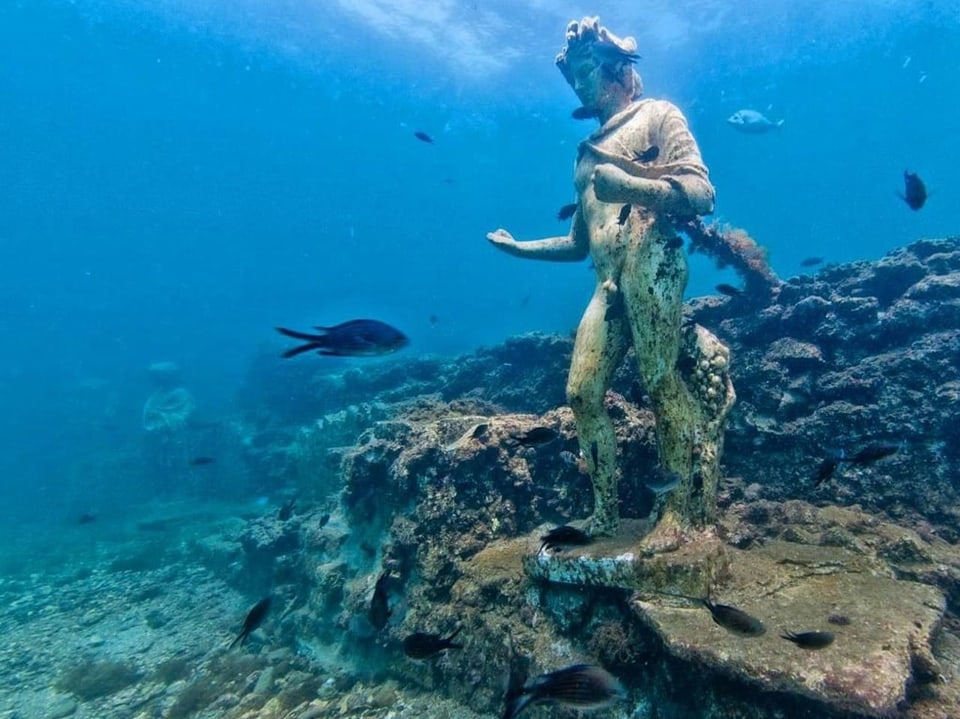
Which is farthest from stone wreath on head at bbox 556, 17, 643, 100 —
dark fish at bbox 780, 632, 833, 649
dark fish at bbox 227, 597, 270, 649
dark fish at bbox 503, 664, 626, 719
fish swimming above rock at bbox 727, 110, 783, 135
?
fish swimming above rock at bbox 727, 110, 783, 135

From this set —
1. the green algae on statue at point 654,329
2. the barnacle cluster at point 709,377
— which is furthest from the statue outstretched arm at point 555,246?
the barnacle cluster at point 709,377

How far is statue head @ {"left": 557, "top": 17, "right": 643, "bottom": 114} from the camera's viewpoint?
5.15m

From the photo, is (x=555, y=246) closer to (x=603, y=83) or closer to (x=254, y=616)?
(x=603, y=83)

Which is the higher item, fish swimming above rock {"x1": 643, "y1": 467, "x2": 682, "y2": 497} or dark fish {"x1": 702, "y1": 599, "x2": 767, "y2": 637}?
fish swimming above rock {"x1": 643, "y1": 467, "x2": 682, "y2": 497}

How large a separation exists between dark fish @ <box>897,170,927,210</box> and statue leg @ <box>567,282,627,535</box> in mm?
4024

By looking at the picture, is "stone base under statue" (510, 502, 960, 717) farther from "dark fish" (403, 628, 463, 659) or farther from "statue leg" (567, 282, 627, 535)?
"dark fish" (403, 628, 463, 659)

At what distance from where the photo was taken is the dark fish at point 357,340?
261 centimetres

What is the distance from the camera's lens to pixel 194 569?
11.1 m

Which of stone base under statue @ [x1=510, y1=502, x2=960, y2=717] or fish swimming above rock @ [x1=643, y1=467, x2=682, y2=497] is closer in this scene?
stone base under statue @ [x1=510, y1=502, x2=960, y2=717]

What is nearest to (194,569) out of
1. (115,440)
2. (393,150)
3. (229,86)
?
(115,440)

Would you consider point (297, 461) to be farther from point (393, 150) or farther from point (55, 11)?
point (393, 150)

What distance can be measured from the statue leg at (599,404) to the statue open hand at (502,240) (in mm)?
1688

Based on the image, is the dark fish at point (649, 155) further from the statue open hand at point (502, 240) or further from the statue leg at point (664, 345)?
the statue open hand at point (502, 240)

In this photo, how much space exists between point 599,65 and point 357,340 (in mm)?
4513
